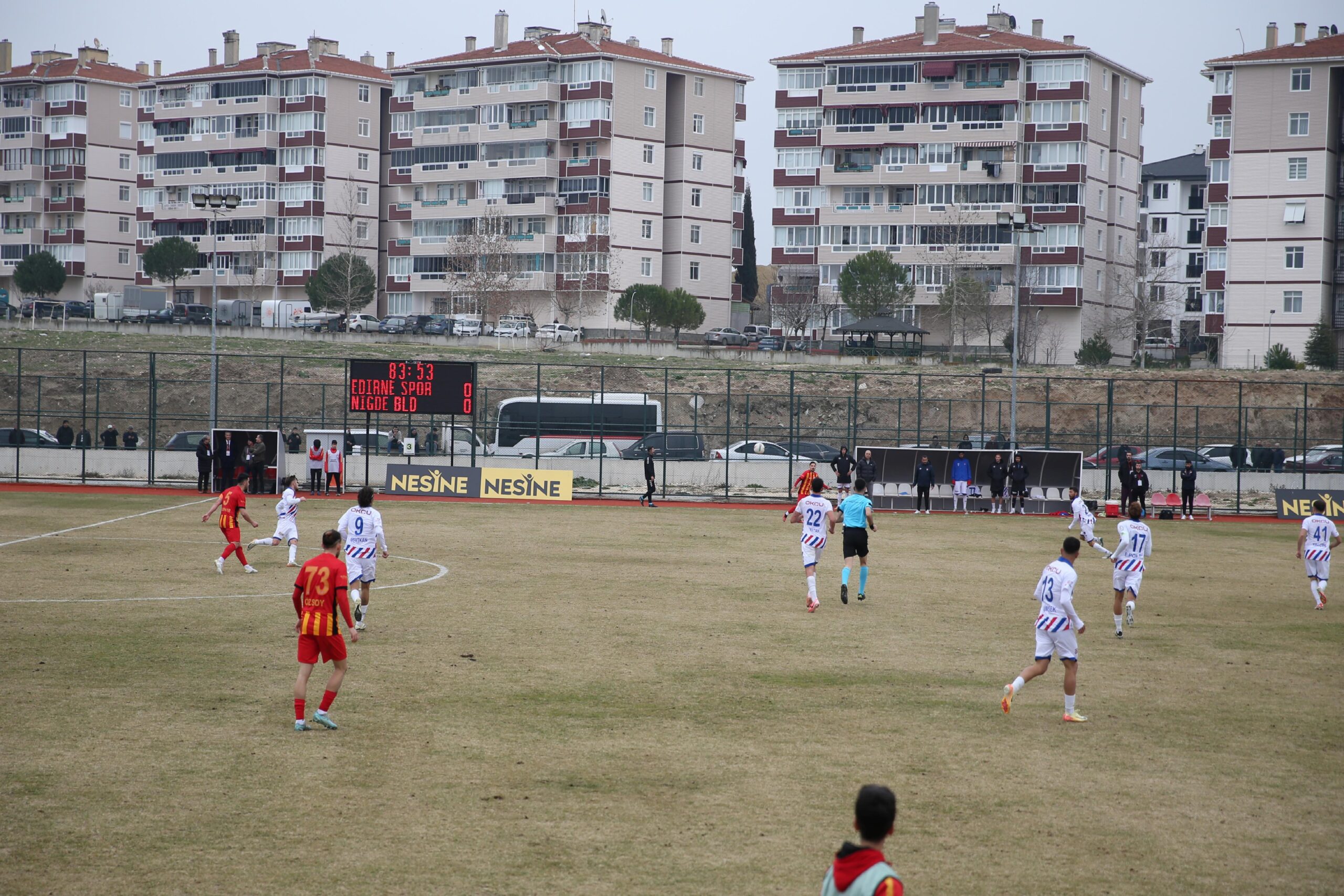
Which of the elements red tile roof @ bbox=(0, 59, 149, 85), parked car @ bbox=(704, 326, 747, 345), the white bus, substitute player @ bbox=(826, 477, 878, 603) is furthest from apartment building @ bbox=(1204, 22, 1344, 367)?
red tile roof @ bbox=(0, 59, 149, 85)

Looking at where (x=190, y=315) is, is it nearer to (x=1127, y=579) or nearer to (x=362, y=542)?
(x=362, y=542)

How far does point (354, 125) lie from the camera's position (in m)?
108

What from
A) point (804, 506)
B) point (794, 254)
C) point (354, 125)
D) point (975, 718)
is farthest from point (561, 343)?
point (975, 718)

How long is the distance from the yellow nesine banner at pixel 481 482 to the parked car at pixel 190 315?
47405 millimetres

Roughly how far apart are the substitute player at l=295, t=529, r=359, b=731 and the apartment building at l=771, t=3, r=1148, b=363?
76050 mm

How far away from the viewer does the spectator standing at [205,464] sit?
4028cm

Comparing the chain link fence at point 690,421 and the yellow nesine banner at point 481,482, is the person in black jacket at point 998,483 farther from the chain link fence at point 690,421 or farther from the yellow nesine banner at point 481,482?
the yellow nesine banner at point 481,482

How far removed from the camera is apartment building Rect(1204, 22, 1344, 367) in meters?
76.2

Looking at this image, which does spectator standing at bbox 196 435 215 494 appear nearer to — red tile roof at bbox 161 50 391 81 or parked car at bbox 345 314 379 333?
parked car at bbox 345 314 379 333

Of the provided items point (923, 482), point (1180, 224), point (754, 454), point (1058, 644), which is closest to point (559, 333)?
point (754, 454)

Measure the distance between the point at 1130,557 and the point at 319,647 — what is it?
1195cm

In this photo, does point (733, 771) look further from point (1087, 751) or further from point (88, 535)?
point (88, 535)

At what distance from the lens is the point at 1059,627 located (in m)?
13.1

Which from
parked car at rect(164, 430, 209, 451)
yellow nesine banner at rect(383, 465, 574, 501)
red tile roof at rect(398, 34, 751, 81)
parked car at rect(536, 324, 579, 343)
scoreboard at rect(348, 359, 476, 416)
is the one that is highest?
red tile roof at rect(398, 34, 751, 81)
